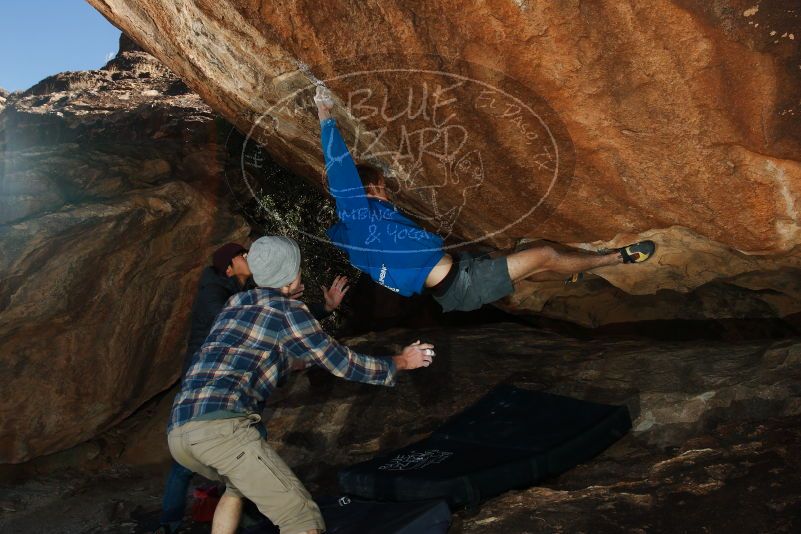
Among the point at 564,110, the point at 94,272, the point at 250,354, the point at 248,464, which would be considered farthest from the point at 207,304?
the point at 564,110

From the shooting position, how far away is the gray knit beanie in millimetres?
3484

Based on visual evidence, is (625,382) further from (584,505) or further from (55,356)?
(55,356)

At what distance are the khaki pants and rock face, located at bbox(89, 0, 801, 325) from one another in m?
2.34

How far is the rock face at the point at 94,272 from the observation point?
587 cm

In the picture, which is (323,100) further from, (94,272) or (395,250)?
(94,272)

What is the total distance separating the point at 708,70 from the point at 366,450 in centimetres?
316

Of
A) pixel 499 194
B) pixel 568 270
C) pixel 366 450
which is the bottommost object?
pixel 366 450

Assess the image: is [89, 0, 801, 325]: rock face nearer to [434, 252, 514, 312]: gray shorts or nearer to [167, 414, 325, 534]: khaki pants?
[434, 252, 514, 312]: gray shorts

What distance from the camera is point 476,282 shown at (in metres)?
4.71

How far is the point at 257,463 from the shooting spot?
3.39m

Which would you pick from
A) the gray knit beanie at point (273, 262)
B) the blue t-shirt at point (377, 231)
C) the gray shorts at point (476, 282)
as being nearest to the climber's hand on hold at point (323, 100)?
the blue t-shirt at point (377, 231)

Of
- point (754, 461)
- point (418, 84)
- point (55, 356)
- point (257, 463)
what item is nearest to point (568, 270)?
point (418, 84)

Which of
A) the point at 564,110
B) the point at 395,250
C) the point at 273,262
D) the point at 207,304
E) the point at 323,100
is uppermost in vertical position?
the point at 323,100

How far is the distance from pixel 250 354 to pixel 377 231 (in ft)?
4.51
